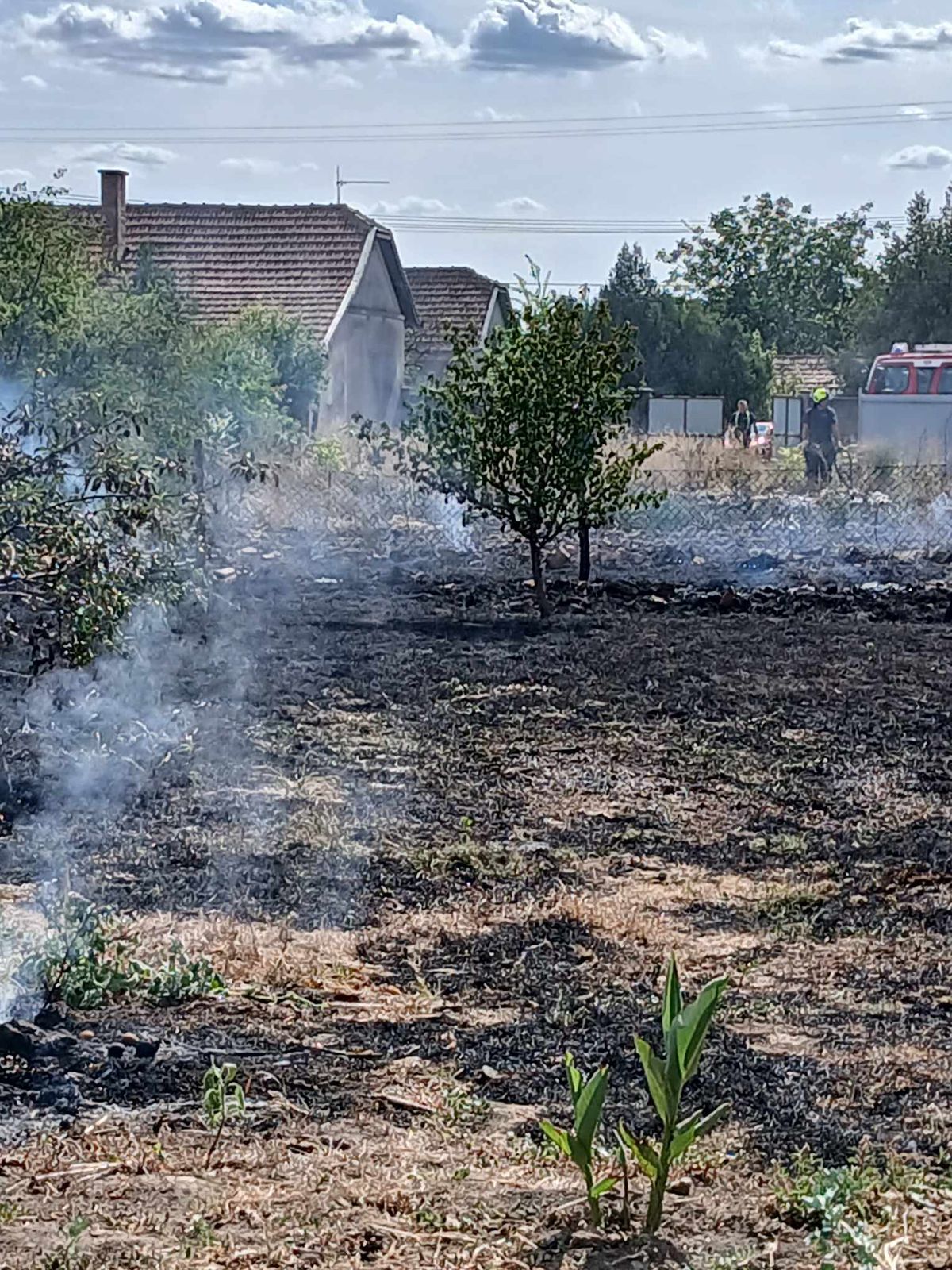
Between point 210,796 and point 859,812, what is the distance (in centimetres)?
257

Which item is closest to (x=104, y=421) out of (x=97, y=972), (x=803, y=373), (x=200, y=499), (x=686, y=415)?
(x=200, y=499)

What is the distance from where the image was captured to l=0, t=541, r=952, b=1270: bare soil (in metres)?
3.26

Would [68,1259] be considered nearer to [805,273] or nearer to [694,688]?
[694,688]

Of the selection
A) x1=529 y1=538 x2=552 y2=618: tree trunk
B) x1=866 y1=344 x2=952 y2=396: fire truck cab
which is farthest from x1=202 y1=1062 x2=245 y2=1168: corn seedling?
x1=866 y1=344 x2=952 y2=396: fire truck cab

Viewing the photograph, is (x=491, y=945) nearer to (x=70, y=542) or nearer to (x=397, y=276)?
(x=70, y=542)

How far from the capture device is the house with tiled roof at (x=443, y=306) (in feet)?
138

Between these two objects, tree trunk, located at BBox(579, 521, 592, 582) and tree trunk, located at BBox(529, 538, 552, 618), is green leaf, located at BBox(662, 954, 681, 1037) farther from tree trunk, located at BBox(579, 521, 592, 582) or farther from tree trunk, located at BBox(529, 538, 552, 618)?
tree trunk, located at BBox(579, 521, 592, 582)

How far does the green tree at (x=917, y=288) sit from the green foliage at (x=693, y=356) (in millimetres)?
5688

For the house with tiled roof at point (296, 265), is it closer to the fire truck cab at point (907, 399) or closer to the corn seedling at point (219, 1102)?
the fire truck cab at point (907, 399)

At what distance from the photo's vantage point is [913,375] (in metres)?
30.2

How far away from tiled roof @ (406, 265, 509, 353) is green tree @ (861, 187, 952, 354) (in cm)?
1066

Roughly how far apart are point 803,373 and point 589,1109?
54.6 metres

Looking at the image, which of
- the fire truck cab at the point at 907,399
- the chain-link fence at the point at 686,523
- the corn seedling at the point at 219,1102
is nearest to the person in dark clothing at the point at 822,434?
the chain-link fence at the point at 686,523

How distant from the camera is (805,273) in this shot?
67.9 metres
